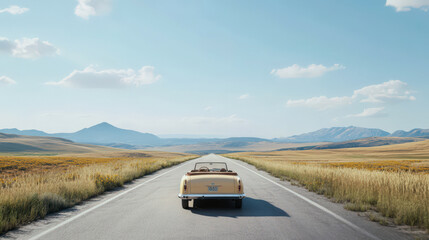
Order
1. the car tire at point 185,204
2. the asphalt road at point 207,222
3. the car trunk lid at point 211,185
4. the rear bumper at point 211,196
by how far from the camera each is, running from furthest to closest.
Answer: the car tire at point 185,204, the car trunk lid at point 211,185, the rear bumper at point 211,196, the asphalt road at point 207,222

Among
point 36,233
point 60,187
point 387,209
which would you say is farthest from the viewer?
point 60,187

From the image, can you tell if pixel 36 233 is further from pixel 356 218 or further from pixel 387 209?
pixel 387 209

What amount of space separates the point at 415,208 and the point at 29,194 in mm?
8818

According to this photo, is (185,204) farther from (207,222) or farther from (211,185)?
(207,222)

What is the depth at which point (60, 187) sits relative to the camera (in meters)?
9.92

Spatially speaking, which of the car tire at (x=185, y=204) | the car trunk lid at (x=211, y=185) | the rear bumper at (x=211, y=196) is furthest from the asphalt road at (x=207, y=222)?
the car trunk lid at (x=211, y=185)

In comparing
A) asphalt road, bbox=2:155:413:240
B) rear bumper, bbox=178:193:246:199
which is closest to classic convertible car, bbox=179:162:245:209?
rear bumper, bbox=178:193:246:199

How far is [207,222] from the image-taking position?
634 cm

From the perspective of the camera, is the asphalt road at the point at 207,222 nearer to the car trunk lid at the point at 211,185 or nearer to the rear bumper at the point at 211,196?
the rear bumper at the point at 211,196

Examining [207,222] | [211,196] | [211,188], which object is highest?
[211,188]

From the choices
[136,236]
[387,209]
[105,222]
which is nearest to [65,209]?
[105,222]

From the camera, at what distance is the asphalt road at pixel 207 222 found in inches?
210

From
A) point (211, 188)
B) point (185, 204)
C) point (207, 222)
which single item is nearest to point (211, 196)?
point (211, 188)

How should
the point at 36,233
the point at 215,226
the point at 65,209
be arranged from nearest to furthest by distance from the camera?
the point at 36,233 → the point at 215,226 → the point at 65,209
